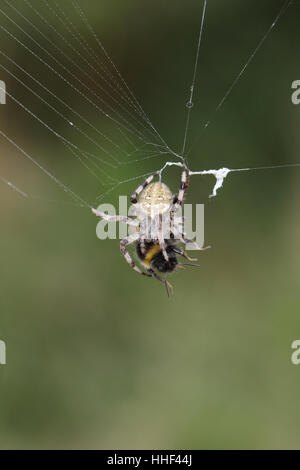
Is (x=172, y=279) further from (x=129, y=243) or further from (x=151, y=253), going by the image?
(x=151, y=253)

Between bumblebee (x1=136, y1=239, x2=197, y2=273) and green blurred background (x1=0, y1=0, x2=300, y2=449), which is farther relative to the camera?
green blurred background (x1=0, y1=0, x2=300, y2=449)

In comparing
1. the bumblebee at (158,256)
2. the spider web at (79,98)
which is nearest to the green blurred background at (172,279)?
the spider web at (79,98)

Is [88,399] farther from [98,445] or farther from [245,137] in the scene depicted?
[245,137]

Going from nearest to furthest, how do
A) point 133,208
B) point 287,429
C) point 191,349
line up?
1. point 133,208
2. point 287,429
3. point 191,349

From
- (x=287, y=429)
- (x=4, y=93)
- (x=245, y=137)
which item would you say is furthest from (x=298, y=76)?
(x=287, y=429)

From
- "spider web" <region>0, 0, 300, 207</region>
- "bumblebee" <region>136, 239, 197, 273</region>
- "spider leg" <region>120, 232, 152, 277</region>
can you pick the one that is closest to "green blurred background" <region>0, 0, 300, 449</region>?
"spider web" <region>0, 0, 300, 207</region>

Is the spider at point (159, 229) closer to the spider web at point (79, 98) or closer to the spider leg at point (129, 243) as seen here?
the spider leg at point (129, 243)

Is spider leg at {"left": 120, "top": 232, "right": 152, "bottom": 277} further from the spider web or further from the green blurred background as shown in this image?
the green blurred background

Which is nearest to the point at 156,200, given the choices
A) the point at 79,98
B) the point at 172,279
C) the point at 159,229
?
the point at 159,229
